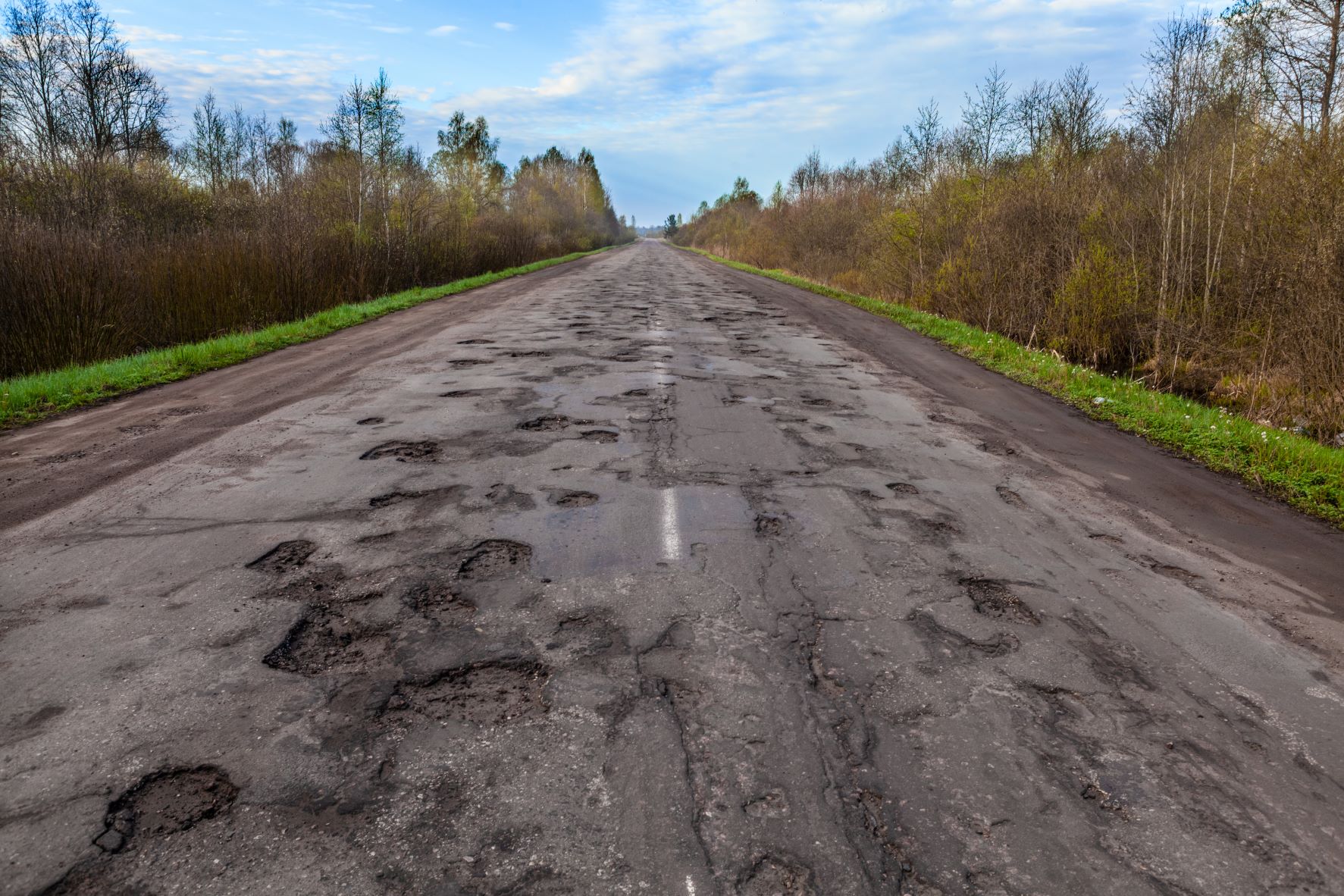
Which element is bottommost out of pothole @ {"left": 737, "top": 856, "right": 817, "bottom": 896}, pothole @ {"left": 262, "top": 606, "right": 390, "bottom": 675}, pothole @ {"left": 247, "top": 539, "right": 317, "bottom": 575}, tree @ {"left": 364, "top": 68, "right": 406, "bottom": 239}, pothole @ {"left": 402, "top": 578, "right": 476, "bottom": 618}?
pothole @ {"left": 737, "top": 856, "right": 817, "bottom": 896}

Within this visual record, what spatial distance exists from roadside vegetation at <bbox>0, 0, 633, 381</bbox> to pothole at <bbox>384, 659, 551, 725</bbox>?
5.88 metres

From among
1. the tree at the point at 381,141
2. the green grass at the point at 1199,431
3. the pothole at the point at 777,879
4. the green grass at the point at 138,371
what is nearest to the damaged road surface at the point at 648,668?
the pothole at the point at 777,879

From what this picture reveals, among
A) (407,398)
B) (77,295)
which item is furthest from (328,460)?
(77,295)

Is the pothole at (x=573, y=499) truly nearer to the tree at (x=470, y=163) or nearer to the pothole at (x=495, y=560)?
the pothole at (x=495, y=560)

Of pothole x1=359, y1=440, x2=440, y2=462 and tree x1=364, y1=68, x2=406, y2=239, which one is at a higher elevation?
tree x1=364, y1=68, x2=406, y2=239

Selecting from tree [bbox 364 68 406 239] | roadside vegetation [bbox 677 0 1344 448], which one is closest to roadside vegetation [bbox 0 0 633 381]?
tree [bbox 364 68 406 239]

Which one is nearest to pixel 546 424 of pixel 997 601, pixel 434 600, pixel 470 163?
pixel 434 600

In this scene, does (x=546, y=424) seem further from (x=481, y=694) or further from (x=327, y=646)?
(x=481, y=694)

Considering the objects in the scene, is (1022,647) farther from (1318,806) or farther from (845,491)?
(845,491)

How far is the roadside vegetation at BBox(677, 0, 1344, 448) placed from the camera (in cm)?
747

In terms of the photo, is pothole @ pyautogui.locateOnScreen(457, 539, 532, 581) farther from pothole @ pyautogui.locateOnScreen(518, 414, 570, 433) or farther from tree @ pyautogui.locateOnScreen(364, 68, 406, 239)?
tree @ pyautogui.locateOnScreen(364, 68, 406, 239)

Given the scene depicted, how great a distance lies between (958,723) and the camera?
251cm

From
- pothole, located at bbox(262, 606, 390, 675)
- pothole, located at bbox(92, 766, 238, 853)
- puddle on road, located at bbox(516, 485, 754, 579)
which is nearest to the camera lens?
pothole, located at bbox(92, 766, 238, 853)

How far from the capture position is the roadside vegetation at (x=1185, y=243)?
294 inches
